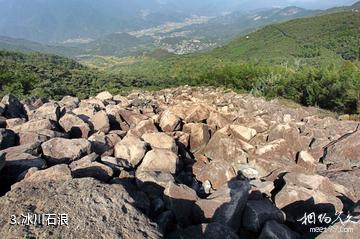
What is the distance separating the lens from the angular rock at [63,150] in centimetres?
1155

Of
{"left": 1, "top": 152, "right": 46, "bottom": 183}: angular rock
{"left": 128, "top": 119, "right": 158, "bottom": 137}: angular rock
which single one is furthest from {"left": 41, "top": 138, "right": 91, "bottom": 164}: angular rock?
{"left": 128, "top": 119, "right": 158, "bottom": 137}: angular rock

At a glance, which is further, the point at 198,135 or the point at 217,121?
the point at 217,121

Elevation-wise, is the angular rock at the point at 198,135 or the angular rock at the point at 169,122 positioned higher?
the angular rock at the point at 169,122

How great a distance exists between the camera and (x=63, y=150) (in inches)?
469

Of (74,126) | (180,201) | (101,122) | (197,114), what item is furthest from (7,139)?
(197,114)

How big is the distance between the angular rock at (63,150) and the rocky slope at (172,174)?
32 millimetres

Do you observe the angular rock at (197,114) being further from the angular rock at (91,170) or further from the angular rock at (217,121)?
the angular rock at (91,170)

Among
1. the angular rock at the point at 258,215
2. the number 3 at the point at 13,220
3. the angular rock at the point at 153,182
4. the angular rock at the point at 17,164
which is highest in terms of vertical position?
the number 3 at the point at 13,220

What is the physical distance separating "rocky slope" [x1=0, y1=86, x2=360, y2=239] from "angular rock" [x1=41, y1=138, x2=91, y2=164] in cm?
3

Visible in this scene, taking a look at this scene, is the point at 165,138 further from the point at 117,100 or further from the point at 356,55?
the point at 356,55

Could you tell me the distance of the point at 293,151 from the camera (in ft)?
51.0

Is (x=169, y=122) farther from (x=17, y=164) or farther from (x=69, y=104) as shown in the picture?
(x=17, y=164)

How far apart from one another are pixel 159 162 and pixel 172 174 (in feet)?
1.96

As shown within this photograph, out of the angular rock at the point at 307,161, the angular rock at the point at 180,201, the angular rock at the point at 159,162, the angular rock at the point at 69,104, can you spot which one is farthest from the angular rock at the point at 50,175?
the angular rock at the point at 69,104
